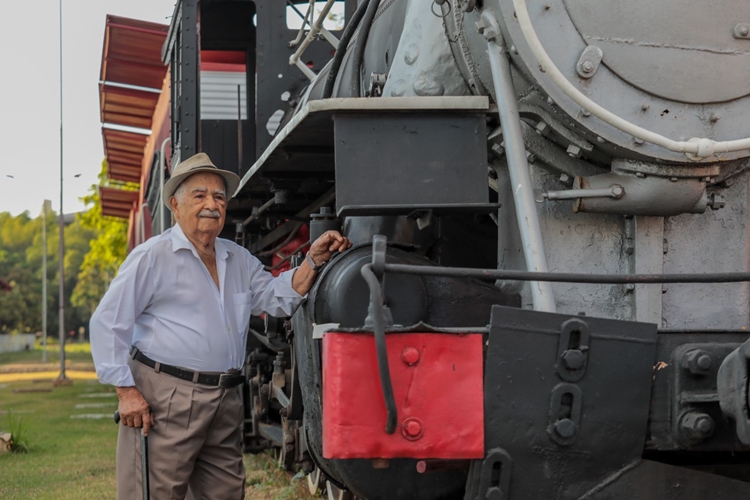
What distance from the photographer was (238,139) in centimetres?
617

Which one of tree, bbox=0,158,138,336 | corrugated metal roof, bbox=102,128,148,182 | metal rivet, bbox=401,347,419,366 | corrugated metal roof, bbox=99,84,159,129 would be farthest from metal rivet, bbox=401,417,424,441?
tree, bbox=0,158,138,336

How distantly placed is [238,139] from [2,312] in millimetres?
55423

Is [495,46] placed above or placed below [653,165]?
above

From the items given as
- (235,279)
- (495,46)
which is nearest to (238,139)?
(235,279)

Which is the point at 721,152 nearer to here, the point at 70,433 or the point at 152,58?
the point at 70,433

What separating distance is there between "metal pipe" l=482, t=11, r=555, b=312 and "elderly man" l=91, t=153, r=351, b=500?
80 centimetres

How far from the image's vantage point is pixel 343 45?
4148 millimetres

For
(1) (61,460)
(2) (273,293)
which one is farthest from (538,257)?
(1) (61,460)

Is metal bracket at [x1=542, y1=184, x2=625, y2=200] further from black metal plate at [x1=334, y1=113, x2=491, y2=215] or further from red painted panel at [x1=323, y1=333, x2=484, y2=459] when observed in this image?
red painted panel at [x1=323, y1=333, x2=484, y2=459]

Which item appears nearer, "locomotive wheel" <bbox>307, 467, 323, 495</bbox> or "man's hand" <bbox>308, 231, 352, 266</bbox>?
"man's hand" <bbox>308, 231, 352, 266</bbox>

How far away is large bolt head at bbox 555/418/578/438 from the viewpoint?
8.18 feet

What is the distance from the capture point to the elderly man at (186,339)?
348cm

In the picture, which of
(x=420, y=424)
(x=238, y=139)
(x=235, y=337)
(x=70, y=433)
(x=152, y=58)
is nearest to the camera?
(x=420, y=424)

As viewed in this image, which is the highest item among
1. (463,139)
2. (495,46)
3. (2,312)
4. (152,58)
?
(152,58)
